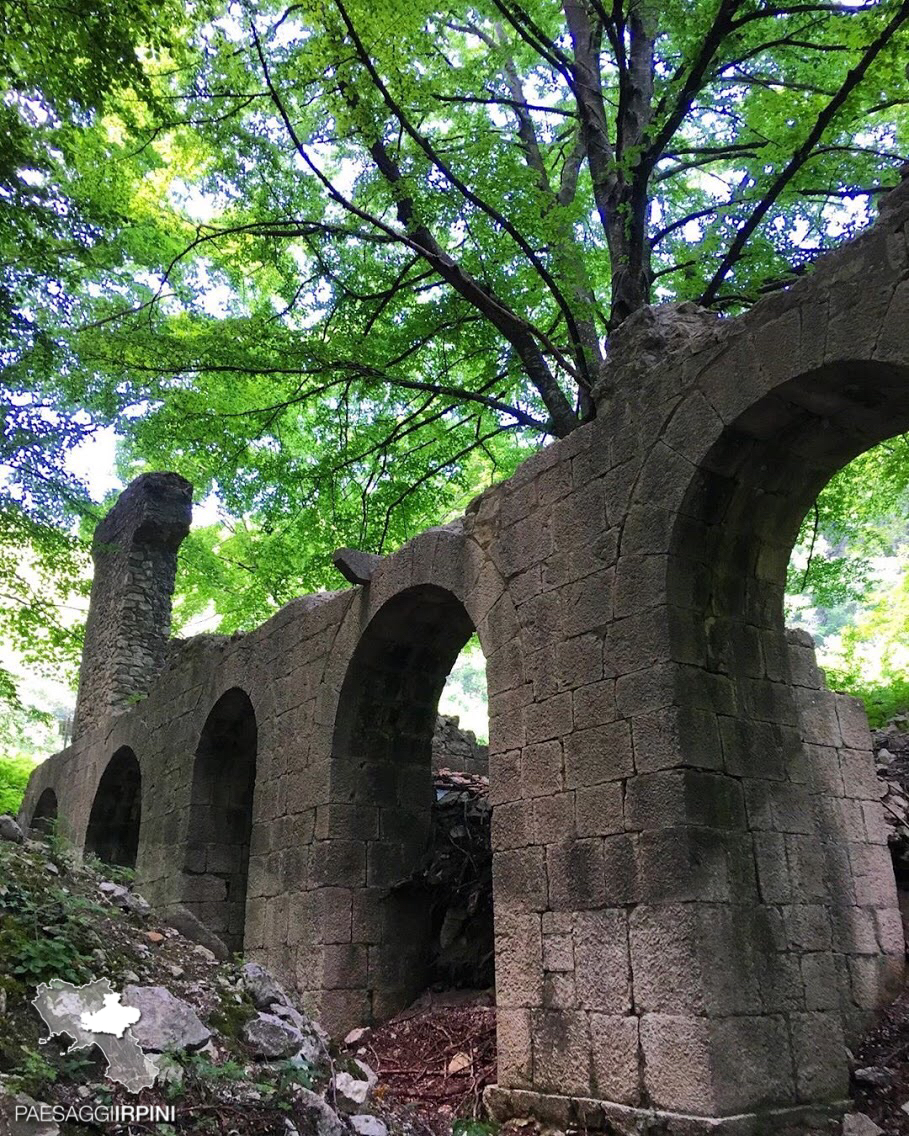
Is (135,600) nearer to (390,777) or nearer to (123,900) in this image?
(390,777)

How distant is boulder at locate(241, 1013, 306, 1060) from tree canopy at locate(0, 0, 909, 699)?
3.61 metres

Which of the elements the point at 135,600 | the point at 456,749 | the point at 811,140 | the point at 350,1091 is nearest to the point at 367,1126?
the point at 350,1091

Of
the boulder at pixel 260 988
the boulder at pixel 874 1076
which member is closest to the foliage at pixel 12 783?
the boulder at pixel 260 988

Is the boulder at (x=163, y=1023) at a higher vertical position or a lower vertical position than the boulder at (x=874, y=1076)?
higher

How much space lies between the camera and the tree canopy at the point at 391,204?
22.7 ft

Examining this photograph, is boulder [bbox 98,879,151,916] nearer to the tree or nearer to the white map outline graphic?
the white map outline graphic

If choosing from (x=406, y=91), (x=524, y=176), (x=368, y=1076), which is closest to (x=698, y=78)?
(x=524, y=176)

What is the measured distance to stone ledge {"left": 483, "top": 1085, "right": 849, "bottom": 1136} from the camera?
140 inches

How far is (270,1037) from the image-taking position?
3432 mm

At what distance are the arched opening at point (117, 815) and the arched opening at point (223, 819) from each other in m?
3.10

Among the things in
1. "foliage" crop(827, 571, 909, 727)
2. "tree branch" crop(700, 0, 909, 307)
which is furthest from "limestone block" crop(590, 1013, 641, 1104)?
"tree branch" crop(700, 0, 909, 307)

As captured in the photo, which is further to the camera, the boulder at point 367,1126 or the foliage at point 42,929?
the boulder at point 367,1126

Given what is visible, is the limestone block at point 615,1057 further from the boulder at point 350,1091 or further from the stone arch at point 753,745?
the boulder at point 350,1091

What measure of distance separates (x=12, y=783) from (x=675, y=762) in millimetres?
18119
